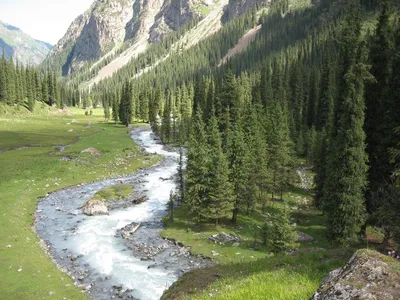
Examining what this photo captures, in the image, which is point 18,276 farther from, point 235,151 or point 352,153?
point 352,153

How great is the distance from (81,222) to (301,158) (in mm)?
65708

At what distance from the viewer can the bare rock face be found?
664cm

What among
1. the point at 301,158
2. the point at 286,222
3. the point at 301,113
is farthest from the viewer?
the point at 301,113

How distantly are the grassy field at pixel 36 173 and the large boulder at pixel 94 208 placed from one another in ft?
25.0

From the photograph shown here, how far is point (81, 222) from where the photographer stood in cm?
4666

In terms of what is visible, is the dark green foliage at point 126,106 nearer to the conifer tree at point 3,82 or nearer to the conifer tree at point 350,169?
the conifer tree at point 3,82

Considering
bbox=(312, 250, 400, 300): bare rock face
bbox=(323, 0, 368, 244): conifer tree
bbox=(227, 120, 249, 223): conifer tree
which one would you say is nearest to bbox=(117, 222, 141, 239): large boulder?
bbox=(227, 120, 249, 223): conifer tree

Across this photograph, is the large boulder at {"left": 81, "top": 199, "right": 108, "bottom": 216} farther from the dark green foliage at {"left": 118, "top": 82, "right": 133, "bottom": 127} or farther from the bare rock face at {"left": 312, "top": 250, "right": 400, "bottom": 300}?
the dark green foliage at {"left": 118, "top": 82, "right": 133, "bottom": 127}

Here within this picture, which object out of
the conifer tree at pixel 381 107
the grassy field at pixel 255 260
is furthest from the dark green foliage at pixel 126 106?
the conifer tree at pixel 381 107

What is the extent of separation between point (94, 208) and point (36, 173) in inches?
927

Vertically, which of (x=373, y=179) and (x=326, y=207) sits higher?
(x=373, y=179)

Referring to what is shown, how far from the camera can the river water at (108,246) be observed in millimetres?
30266

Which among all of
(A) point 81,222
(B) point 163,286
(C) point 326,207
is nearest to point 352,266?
(B) point 163,286

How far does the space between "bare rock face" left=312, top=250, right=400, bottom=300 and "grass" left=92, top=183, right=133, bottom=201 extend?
5239 centimetres
